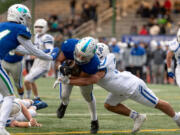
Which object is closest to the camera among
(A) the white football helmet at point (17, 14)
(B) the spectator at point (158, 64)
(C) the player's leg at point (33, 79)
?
(A) the white football helmet at point (17, 14)

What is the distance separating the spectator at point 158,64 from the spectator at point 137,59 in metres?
0.42

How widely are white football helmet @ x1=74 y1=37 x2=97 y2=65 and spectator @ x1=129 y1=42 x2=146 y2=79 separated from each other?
Answer: 13.4 m

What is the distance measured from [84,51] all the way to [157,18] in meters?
18.7

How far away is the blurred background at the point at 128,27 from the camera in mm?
19734

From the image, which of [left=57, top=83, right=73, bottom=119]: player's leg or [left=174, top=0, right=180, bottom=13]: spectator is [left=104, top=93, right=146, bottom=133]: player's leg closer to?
[left=57, top=83, right=73, bottom=119]: player's leg

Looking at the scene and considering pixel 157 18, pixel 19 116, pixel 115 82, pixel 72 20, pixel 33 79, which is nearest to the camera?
pixel 115 82

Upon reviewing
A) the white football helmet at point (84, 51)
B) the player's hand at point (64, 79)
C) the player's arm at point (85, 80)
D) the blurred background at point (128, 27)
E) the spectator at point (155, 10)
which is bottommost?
the blurred background at point (128, 27)

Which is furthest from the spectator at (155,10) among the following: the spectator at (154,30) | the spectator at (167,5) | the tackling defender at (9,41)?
the tackling defender at (9,41)

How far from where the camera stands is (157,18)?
79.8 ft

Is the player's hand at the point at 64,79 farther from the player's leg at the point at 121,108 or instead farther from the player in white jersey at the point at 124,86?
the player's leg at the point at 121,108

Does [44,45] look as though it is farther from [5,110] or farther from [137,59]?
[137,59]

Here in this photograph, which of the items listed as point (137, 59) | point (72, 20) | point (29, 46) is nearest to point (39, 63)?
point (29, 46)

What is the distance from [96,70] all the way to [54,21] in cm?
1797

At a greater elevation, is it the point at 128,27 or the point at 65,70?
the point at 65,70
